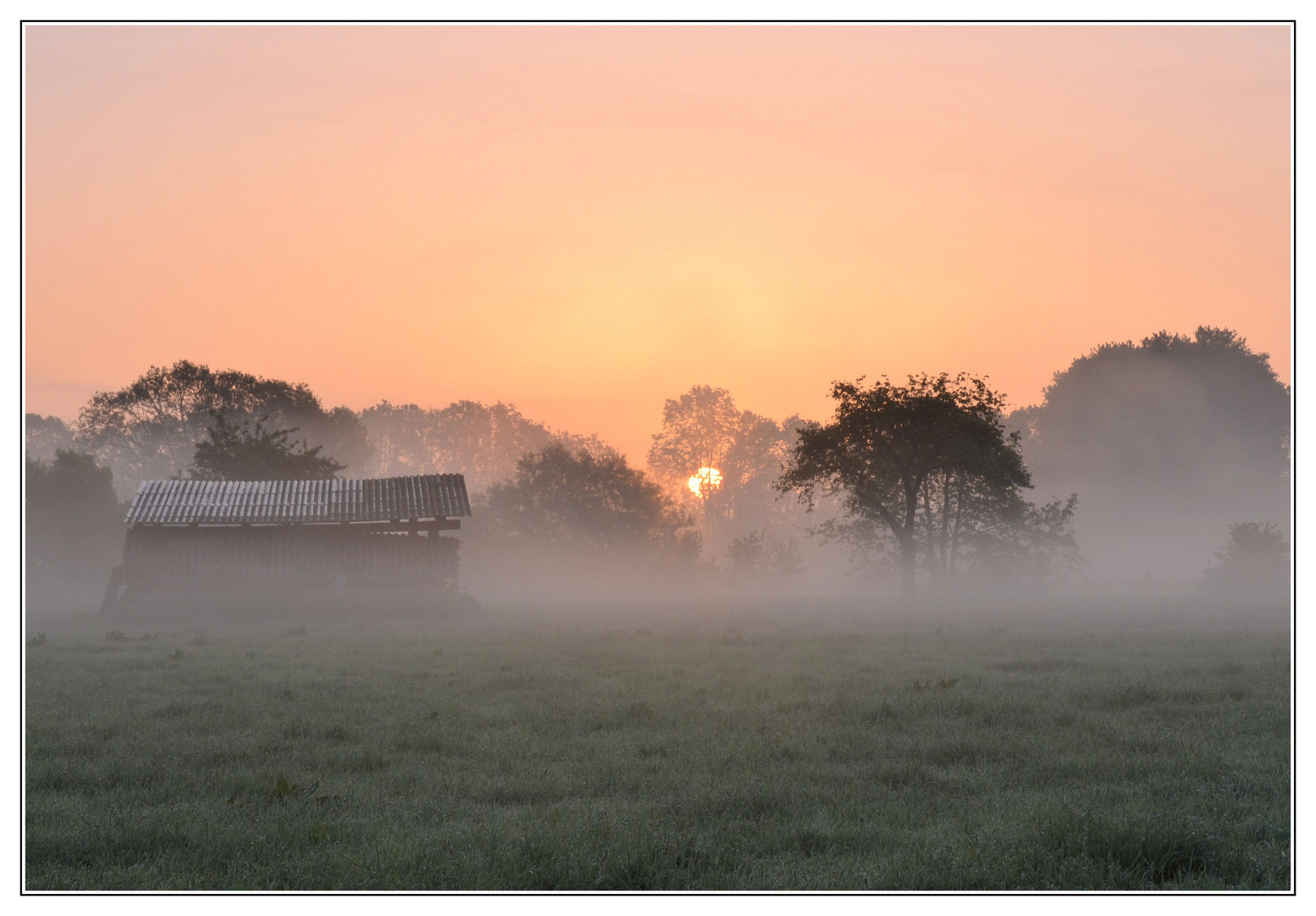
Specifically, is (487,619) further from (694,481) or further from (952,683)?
(694,481)

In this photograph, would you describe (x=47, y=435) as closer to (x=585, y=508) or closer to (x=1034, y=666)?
(x=585, y=508)

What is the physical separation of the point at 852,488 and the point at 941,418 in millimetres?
6037

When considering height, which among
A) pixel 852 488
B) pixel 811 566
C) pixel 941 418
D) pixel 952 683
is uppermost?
pixel 941 418

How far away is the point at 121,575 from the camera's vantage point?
37.9m

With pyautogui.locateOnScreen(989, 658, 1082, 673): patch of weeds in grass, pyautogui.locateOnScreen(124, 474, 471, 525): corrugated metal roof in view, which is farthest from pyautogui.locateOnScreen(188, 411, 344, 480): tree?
pyautogui.locateOnScreen(989, 658, 1082, 673): patch of weeds in grass

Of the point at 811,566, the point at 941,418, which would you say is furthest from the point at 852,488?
the point at 811,566

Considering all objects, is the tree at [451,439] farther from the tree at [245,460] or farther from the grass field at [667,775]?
the grass field at [667,775]

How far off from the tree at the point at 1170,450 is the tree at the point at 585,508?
41.6 meters

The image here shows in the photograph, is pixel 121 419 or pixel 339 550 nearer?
pixel 339 550

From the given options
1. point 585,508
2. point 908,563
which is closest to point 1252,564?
point 908,563

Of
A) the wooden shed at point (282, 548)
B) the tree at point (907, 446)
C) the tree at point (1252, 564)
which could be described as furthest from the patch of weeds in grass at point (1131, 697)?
the tree at point (1252, 564)

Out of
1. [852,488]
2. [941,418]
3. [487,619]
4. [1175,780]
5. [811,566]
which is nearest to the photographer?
→ [1175,780]

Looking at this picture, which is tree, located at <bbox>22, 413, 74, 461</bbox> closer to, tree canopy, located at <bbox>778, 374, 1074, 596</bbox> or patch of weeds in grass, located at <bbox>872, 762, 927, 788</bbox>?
tree canopy, located at <bbox>778, 374, 1074, 596</bbox>

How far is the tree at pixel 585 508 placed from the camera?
2840 inches
